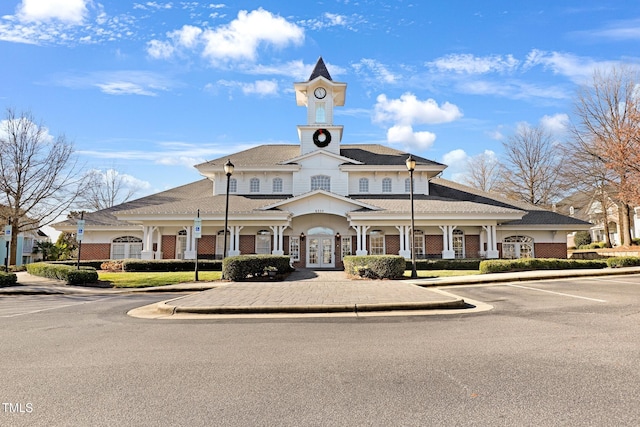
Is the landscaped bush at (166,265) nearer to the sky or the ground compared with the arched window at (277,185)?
nearer to the ground

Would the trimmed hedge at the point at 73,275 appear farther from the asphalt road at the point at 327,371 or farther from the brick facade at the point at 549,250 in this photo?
the brick facade at the point at 549,250

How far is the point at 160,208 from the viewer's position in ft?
89.0

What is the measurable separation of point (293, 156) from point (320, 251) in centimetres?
944

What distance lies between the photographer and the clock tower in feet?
108

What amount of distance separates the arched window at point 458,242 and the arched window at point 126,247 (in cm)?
2275

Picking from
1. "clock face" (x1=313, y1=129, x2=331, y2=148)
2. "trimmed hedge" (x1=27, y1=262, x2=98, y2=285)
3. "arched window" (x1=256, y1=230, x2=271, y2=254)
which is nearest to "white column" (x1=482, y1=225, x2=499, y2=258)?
"clock face" (x1=313, y1=129, x2=331, y2=148)

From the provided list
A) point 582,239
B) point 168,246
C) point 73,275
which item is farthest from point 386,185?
point 582,239

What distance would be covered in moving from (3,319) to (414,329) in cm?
904

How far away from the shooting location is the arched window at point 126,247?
97.0 feet

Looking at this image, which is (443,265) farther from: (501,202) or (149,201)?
(149,201)

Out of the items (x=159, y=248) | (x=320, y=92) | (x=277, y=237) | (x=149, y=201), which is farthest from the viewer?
(x=320, y=92)

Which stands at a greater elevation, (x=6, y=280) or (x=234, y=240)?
(x=234, y=240)

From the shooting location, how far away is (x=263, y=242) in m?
28.2

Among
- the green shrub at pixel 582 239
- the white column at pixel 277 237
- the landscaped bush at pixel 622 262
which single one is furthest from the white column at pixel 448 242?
the green shrub at pixel 582 239
